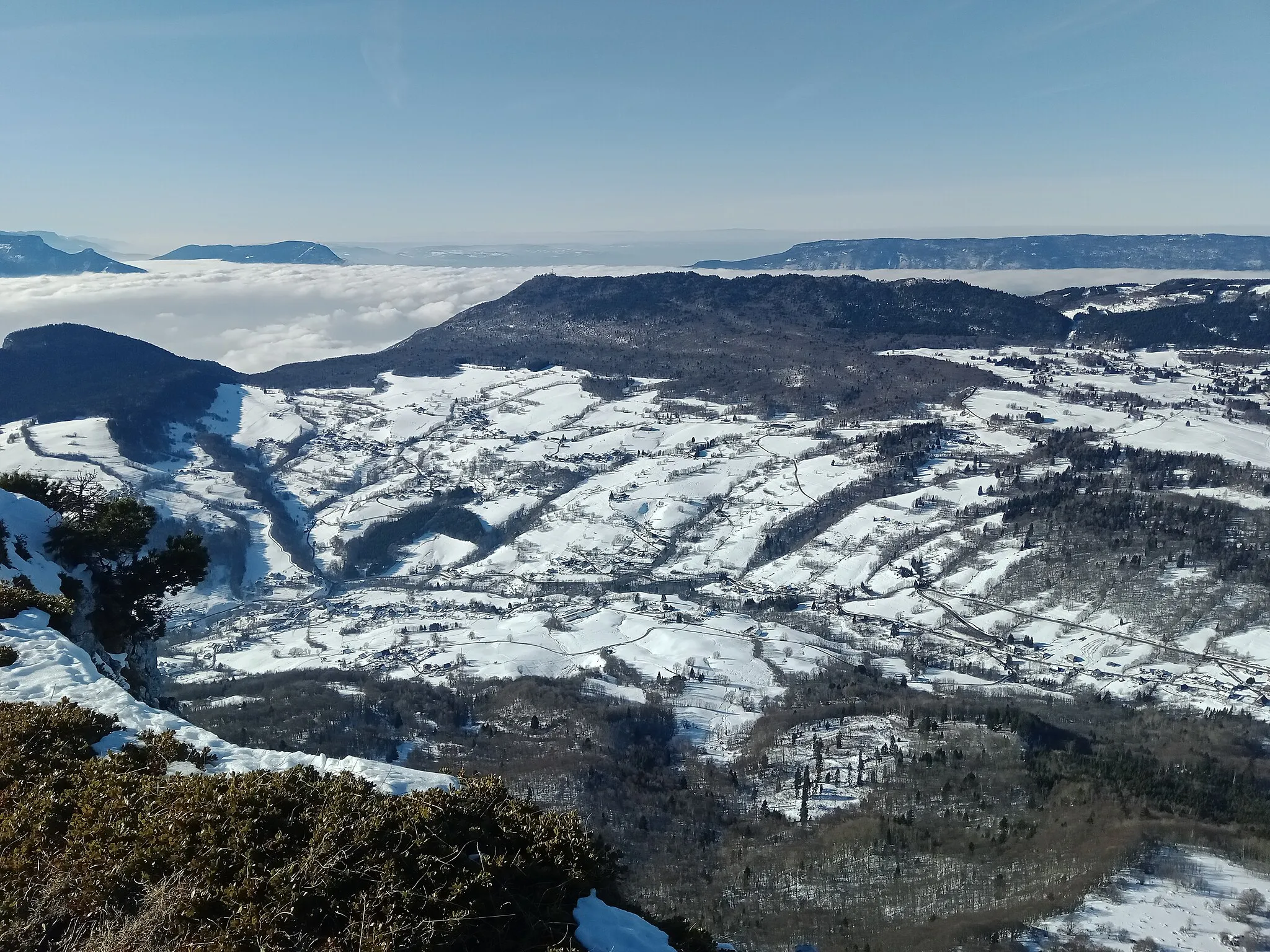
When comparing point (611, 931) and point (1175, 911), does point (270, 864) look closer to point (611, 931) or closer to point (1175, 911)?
point (611, 931)

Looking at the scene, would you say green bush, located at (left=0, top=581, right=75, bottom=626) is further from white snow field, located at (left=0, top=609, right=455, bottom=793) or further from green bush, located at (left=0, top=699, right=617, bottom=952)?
green bush, located at (left=0, top=699, right=617, bottom=952)

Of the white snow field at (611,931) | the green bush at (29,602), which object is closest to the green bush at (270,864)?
the white snow field at (611,931)

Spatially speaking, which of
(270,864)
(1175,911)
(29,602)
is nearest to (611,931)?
(270,864)

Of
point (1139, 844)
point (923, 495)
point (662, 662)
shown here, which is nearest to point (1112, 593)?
point (923, 495)

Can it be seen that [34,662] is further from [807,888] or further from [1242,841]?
[1242,841]

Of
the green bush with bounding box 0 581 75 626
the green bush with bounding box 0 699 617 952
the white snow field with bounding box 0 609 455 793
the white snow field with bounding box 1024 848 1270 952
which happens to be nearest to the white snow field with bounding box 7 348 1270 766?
the white snow field with bounding box 1024 848 1270 952
